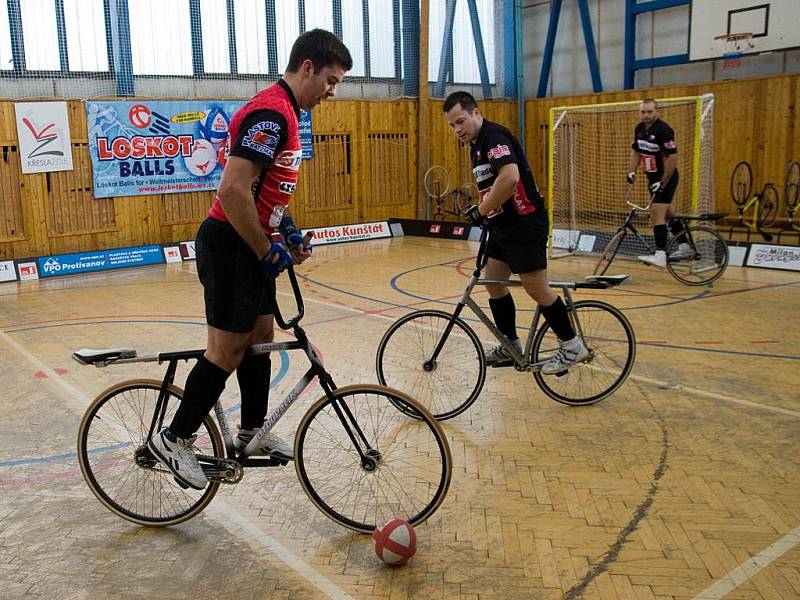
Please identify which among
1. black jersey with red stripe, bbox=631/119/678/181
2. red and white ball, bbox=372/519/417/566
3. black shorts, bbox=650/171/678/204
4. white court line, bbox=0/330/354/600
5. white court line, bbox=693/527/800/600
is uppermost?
black jersey with red stripe, bbox=631/119/678/181

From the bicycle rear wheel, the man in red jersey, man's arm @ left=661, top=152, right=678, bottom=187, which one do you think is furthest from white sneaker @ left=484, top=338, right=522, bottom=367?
man's arm @ left=661, top=152, right=678, bottom=187

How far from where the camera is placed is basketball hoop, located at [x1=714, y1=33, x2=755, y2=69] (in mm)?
14605

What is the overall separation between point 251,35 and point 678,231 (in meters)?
8.79

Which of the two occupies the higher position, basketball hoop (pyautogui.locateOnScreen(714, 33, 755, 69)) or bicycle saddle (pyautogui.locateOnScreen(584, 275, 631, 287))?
basketball hoop (pyautogui.locateOnScreen(714, 33, 755, 69))

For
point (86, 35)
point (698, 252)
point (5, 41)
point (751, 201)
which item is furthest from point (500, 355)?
point (86, 35)

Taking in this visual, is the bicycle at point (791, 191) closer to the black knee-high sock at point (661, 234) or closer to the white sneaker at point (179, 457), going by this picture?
the black knee-high sock at point (661, 234)

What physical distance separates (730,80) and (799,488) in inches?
508

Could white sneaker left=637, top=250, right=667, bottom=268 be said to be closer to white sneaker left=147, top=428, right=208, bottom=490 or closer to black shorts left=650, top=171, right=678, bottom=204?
black shorts left=650, top=171, right=678, bottom=204

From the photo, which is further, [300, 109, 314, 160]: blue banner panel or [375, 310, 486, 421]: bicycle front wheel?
[300, 109, 314, 160]: blue banner panel

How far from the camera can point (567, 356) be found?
5160 millimetres

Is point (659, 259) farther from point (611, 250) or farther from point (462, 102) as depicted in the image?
point (462, 102)

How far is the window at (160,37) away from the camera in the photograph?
13.5 metres

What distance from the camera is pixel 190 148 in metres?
14.2

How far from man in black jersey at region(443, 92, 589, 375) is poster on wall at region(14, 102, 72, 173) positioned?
9552 mm
